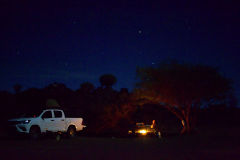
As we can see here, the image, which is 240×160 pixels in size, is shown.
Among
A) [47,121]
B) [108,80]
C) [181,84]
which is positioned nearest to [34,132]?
[47,121]

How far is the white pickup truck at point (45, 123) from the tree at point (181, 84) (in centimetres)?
920

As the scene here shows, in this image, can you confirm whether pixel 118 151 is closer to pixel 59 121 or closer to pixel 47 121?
pixel 47 121

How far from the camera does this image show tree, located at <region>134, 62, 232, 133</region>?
112 ft

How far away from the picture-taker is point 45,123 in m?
24.7

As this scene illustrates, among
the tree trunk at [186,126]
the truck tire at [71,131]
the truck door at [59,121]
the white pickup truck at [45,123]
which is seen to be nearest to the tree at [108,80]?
the tree trunk at [186,126]

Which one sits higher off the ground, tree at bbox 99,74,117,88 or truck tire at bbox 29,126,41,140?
tree at bbox 99,74,117,88

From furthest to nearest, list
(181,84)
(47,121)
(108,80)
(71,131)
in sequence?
(108,80) → (181,84) → (71,131) → (47,121)

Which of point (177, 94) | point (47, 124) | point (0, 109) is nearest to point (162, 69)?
point (177, 94)

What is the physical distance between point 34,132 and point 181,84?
51.0 ft

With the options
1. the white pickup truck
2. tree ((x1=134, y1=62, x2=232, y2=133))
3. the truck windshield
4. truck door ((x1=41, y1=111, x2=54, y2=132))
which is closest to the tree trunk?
tree ((x1=134, y1=62, x2=232, y2=133))

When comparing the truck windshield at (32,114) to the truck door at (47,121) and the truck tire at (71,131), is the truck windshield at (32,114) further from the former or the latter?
the truck tire at (71,131)

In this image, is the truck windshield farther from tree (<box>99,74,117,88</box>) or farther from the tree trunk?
tree (<box>99,74,117,88</box>)

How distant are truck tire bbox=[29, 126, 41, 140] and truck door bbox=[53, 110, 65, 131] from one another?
5.35 ft

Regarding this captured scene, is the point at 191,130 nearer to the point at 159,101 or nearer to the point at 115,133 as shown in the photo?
the point at 159,101
